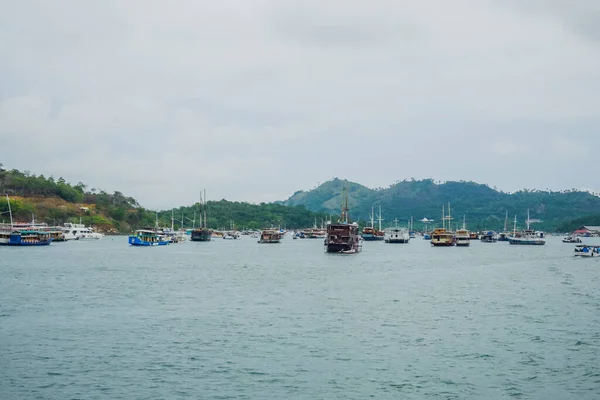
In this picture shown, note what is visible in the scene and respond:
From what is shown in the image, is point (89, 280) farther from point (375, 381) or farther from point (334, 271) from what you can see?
point (375, 381)

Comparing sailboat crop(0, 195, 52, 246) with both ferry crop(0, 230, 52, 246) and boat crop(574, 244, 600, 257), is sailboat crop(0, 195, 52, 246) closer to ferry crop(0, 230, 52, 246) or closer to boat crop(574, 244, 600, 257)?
ferry crop(0, 230, 52, 246)

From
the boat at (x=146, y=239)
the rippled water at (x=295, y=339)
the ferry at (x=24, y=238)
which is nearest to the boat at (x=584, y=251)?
the rippled water at (x=295, y=339)

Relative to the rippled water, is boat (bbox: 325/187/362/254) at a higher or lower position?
higher

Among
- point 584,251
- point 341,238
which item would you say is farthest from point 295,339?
point 584,251

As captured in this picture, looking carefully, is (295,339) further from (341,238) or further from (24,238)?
(24,238)

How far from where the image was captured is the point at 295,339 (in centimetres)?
3875

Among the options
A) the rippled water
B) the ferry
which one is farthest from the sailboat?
the rippled water

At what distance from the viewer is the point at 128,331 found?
40.5 m

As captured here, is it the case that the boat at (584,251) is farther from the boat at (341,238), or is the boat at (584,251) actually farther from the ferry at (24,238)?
the ferry at (24,238)

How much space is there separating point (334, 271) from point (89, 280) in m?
32.7

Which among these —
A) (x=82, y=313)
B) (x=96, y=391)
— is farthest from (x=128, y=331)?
(x=96, y=391)

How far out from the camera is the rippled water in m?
28.9

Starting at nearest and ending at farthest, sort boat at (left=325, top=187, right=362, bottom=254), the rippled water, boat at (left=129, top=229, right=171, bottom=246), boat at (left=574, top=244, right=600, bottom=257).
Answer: the rippled water → boat at (left=574, top=244, right=600, bottom=257) → boat at (left=325, top=187, right=362, bottom=254) → boat at (left=129, top=229, right=171, bottom=246)

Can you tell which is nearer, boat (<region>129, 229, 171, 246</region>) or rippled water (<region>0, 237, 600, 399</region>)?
rippled water (<region>0, 237, 600, 399</region>)
